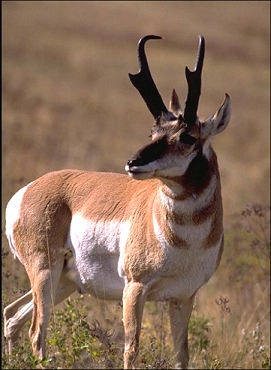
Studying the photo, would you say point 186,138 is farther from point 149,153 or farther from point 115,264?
point 115,264

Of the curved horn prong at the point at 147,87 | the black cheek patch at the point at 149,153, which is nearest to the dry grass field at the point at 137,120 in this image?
the black cheek patch at the point at 149,153

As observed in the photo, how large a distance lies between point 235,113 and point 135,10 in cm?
2369

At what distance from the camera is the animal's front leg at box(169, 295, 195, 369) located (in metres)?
6.83

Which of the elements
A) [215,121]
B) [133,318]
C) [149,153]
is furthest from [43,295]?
[215,121]

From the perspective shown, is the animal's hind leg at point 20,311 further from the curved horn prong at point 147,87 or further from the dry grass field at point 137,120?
the curved horn prong at point 147,87

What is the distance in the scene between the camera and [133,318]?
6344 mm

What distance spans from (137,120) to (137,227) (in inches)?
868

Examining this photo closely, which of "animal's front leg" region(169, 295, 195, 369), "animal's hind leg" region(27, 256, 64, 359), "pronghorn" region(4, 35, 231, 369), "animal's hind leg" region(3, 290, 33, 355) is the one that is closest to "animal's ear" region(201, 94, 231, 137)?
"pronghorn" region(4, 35, 231, 369)

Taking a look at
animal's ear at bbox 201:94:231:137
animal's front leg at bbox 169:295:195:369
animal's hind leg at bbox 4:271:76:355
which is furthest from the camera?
animal's hind leg at bbox 4:271:76:355

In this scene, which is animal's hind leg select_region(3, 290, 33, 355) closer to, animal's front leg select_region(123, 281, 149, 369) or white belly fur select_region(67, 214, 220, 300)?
white belly fur select_region(67, 214, 220, 300)

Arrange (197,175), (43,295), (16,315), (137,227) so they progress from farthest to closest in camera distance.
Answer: (16,315)
(43,295)
(137,227)
(197,175)

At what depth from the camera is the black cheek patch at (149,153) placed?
5.68 m

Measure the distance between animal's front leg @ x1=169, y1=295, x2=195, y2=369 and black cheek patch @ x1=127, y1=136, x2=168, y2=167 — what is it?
1.41 m

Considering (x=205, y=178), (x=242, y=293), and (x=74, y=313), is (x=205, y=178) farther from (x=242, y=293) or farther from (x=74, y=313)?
(x=242, y=293)
